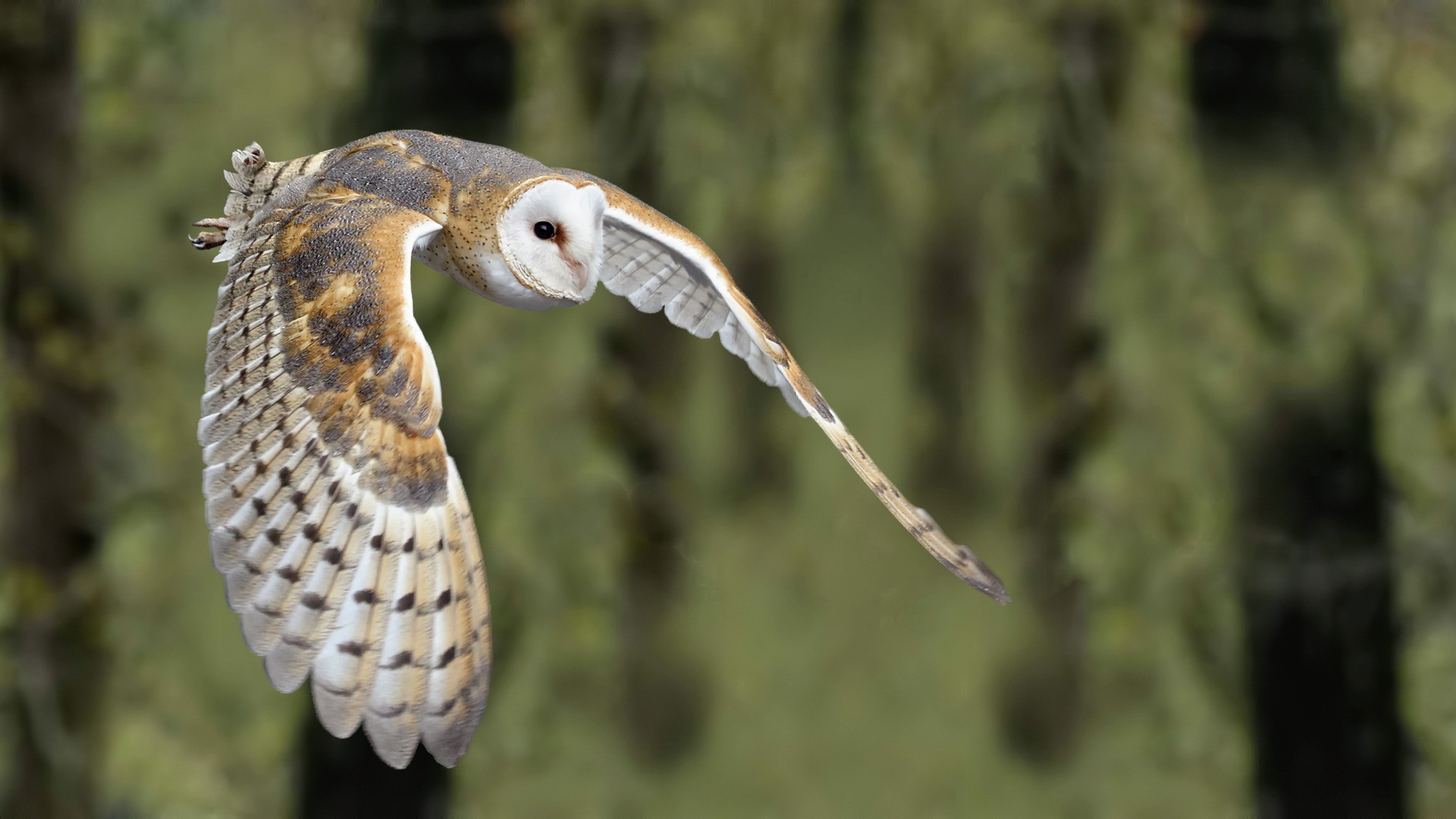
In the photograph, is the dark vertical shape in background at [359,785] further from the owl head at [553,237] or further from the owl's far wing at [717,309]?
the owl head at [553,237]

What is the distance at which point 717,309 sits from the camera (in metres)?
0.91

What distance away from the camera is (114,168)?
5.57ft

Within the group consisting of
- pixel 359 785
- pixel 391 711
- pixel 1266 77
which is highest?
pixel 1266 77

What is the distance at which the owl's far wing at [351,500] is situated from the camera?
0.68 metres

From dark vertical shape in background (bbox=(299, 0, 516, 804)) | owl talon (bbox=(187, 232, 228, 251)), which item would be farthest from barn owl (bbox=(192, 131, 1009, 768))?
dark vertical shape in background (bbox=(299, 0, 516, 804))

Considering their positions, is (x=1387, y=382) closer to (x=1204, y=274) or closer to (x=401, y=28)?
(x=1204, y=274)

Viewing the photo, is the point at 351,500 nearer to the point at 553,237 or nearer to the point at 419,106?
the point at 553,237

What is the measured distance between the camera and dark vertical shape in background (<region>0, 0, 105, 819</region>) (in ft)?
5.56

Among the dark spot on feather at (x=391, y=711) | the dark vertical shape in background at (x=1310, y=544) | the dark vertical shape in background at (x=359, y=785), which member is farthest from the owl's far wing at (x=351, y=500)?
the dark vertical shape in background at (x=1310, y=544)

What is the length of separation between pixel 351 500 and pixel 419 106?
3.83 feet

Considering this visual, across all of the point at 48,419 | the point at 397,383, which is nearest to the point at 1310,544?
the point at 397,383

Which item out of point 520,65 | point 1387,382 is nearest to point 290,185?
point 520,65

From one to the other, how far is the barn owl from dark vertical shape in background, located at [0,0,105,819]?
1.18 m

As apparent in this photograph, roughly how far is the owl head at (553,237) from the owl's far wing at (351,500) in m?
0.07
